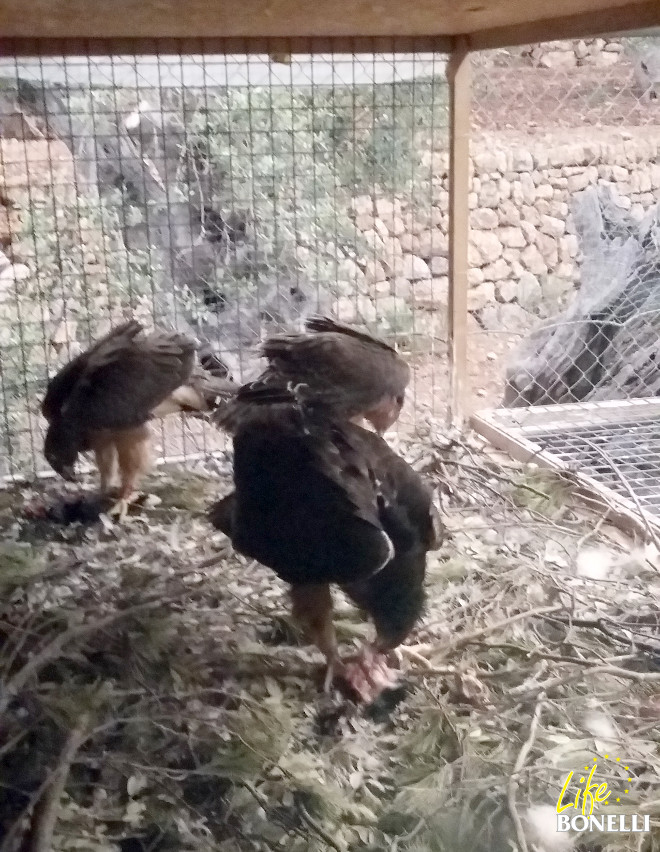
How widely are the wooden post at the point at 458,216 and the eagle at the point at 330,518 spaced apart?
1.19 ft

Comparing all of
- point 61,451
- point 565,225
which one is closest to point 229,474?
point 61,451

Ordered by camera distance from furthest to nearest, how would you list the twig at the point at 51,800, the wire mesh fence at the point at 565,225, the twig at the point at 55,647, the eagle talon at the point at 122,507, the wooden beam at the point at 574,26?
the wire mesh fence at the point at 565,225 < the eagle talon at the point at 122,507 < the wooden beam at the point at 574,26 < the twig at the point at 55,647 < the twig at the point at 51,800

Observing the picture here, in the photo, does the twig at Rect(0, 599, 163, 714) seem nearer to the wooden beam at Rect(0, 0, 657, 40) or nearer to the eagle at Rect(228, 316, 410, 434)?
the eagle at Rect(228, 316, 410, 434)

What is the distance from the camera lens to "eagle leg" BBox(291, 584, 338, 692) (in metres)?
0.97

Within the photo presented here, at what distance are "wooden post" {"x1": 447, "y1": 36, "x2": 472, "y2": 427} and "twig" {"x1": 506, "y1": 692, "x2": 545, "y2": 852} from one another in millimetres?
478

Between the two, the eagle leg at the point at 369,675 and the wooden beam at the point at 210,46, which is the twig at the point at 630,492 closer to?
the eagle leg at the point at 369,675

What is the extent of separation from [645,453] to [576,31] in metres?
0.71

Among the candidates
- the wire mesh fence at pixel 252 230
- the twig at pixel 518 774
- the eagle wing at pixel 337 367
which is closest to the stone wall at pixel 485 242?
the wire mesh fence at pixel 252 230

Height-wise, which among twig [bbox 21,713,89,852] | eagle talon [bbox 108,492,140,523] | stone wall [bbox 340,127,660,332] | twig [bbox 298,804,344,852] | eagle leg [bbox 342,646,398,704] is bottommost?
twig [bbox 298,804,344,852]

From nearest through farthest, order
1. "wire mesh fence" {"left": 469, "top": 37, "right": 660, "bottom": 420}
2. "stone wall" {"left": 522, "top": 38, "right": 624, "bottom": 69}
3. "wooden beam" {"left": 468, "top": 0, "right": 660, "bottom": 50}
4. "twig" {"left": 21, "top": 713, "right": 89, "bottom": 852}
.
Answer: "twig" {"left": 21, "top": 713, "right": 89, "bottom": 852}
"wooden beam" {"left": 468, "top": 0, "right": 660, "bottom": 50}
"wire mesh fence" {"left": 469, "top": 37, "right": 660, "bottom": 420}
"stone wall" {"left": 522, "top": 38, "right": 624, "bottom": 69}

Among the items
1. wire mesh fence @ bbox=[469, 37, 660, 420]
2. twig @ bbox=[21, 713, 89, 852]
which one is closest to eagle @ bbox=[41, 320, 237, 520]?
twig @ bbox=[21, 713, 89, 852]

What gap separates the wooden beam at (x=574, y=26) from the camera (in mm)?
1064

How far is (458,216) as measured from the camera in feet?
4.80

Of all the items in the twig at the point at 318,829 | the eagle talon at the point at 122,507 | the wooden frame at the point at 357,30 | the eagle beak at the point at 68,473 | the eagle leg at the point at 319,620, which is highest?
the wooden frame at the point at 357,30
